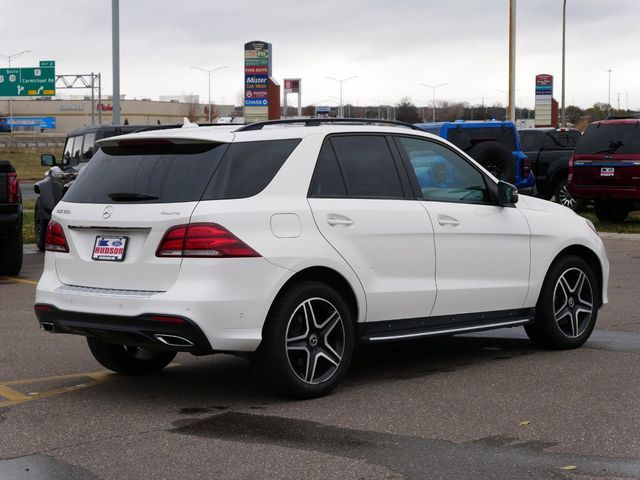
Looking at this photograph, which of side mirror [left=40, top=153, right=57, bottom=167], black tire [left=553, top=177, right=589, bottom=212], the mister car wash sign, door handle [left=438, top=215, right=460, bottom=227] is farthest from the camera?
the mister car wash sign

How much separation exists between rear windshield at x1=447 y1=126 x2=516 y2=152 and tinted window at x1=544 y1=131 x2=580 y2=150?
465cm

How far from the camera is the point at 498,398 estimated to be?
687 centimetres

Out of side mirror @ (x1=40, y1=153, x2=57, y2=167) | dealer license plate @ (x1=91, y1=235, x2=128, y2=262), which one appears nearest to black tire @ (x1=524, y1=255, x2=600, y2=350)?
dealer license plate @ (x1=91, y1=235, x2=128, y2=262)

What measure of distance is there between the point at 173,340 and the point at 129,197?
0.99 metres

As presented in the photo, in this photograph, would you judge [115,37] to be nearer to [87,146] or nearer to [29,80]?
[87,146]

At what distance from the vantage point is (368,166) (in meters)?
7.44

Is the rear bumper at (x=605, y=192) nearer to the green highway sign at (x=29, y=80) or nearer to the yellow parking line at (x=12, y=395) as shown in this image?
the yellow parking line at (x=12, y=395)

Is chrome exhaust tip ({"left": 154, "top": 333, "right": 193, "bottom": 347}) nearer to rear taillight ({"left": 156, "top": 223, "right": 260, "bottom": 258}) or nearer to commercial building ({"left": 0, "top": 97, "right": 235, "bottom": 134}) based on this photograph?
rear taillight ({"left": 156, "top": 223, "right": 260, "bottom": 258})

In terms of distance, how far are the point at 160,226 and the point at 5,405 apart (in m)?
1.47

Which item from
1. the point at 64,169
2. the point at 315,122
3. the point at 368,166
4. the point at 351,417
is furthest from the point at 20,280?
the point at 351,417

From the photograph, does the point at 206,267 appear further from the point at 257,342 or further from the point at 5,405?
the point at 5,405

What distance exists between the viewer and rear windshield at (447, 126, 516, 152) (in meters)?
21.5

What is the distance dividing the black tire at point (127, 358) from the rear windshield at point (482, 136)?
47.0ft

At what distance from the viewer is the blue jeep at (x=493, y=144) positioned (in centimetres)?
2028
